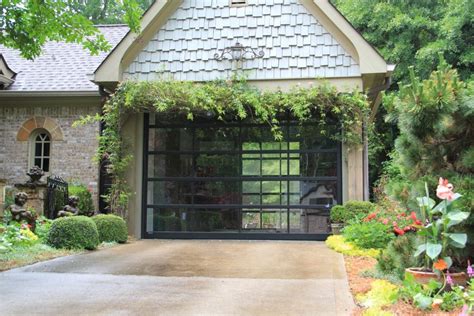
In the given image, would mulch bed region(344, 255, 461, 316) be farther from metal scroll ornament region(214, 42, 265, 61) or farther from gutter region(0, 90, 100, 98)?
gutter region(0, 90, 100, 98)

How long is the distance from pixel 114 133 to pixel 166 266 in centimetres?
476

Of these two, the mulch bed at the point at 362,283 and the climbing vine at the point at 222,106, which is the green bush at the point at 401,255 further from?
the climbing vine at the point at 222,106

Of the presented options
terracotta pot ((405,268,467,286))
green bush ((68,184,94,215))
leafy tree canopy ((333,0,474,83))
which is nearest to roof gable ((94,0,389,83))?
green bush ((68,184,94,215))

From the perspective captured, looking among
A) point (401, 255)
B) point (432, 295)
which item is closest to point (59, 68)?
point (401, 255)

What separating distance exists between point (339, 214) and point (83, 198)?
247 inches

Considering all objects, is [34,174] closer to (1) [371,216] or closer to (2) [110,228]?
(2) [110,228]

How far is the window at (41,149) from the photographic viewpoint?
1391 centimetres

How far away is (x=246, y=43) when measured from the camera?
37.6 feet

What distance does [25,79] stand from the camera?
14203mm

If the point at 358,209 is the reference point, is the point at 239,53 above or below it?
above

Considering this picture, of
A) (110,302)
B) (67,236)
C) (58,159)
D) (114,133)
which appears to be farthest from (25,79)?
(110,302)

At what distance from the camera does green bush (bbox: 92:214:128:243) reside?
10.1 meters

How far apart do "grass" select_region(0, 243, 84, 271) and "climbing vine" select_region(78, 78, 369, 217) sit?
2.82 meters

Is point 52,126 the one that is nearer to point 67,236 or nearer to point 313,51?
point 67,236
